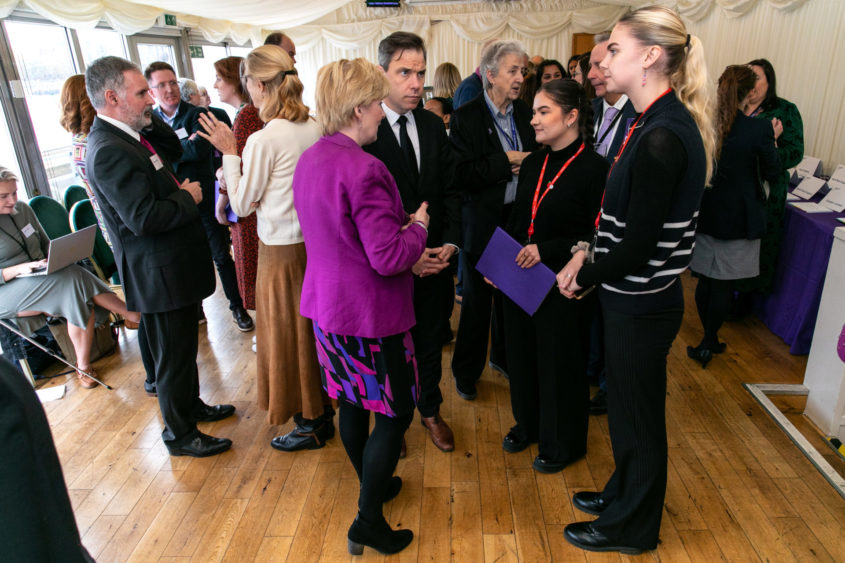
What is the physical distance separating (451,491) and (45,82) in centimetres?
485

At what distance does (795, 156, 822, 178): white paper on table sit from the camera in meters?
3.85

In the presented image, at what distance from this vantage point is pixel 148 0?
4.71 metres

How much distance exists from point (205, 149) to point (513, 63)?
87.6 inches

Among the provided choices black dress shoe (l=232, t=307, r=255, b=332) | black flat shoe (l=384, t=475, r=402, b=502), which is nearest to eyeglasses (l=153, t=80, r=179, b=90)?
black dress shoe (l=232, t=307, r=255, b=332)

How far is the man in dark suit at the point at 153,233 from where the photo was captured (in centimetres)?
200

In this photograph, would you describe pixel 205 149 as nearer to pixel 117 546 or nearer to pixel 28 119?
pixel 28 119

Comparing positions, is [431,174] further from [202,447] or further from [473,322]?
[202,447]

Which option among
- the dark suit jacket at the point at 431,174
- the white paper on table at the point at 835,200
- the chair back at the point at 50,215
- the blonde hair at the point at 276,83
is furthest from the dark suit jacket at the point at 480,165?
the chair back at the point at 50,215

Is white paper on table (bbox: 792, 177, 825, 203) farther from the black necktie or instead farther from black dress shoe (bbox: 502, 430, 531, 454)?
the black necktie

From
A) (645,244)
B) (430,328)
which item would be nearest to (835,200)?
(645,244)

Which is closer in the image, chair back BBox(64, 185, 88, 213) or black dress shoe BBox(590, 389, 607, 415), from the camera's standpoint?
A: black dress shoe BBox(590, 389, 607, 415)

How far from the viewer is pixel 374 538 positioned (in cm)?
183

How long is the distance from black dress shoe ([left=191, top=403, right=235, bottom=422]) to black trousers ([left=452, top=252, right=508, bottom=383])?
1220mm

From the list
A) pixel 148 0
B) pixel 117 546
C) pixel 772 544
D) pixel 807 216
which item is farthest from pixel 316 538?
pixel 148 0
